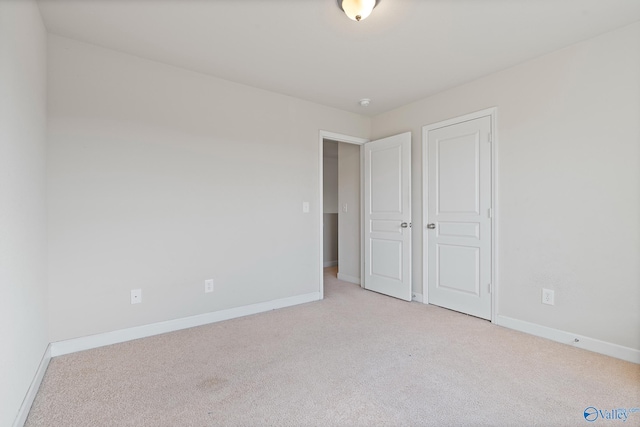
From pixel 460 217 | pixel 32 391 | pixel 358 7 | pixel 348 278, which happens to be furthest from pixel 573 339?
pixel 32 391

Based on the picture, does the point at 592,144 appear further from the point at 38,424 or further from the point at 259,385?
the point at 38,424

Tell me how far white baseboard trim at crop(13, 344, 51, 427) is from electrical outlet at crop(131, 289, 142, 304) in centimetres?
58

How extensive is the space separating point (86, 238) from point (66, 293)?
43 cm

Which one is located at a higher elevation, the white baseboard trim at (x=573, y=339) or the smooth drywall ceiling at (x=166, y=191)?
the smooth drywall ceiling at (x=166, y=191)

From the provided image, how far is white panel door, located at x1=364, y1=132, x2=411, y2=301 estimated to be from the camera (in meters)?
3.59

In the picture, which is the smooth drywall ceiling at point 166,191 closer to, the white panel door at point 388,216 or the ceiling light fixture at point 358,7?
the white panel door at point 388,216

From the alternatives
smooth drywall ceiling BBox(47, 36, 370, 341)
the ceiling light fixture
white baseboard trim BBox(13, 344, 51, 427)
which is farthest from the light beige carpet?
the ceiling light fixture

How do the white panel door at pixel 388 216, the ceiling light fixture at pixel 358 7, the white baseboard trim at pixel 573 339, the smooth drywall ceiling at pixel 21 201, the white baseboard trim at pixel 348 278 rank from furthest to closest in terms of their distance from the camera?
the white baseboard trim at pixel 348 278 → the white panel door at pixel 388 216 → the white baseboard trim at pixel 573 339 → the ceiling light fixture at pixel 358 7 → the smooth drywall ceiling at pixel 21 201

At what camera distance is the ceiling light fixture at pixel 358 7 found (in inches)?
70.2

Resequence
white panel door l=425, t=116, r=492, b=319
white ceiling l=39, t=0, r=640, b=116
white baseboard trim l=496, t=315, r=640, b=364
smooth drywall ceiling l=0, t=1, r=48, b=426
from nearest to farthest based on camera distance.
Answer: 1. smooth drywall ceiling l=0, t=1, r=48, b=426
2. white ceiling l=39, t=0, r=640, b=116
3. white baseboard trim l=496, t=315, r=640, b=364
4. white panel door l=425, t=116, r=492, b=319

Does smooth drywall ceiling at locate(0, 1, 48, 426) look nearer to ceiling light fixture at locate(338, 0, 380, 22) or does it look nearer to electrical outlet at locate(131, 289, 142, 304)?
electrical outlet at locate(131, 289, 142, 304)

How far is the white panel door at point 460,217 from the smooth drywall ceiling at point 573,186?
14cm

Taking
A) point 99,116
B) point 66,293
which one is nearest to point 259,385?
point 66,293

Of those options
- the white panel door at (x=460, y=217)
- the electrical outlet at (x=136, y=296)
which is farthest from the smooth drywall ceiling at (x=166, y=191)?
the white panel door at (x=460, y=217)
